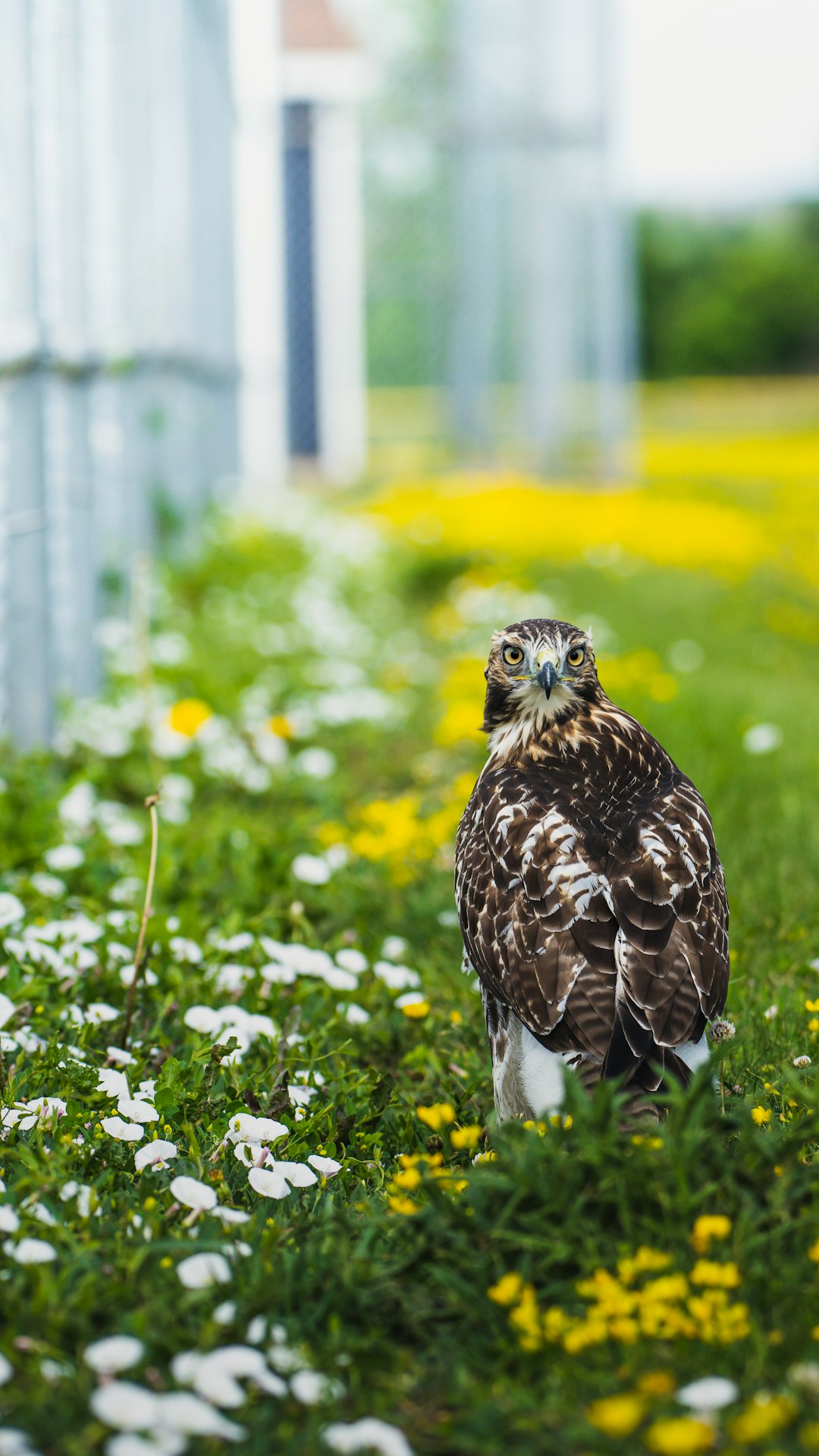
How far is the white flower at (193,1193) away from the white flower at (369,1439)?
483 mm

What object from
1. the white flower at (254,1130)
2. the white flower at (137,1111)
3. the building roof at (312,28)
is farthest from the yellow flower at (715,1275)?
the building roof at (312,28)

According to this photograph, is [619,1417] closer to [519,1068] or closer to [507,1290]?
[507,1290]

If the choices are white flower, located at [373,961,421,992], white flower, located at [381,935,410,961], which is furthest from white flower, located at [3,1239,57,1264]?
white flower, located at [381,935,410,961]

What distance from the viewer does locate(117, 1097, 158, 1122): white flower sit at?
2.21 meters

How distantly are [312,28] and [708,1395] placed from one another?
16464 mm

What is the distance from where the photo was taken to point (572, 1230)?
5.98ft

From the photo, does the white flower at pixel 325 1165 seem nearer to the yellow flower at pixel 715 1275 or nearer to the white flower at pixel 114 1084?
the white flower at pixel 114 1084

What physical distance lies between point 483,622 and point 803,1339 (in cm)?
556

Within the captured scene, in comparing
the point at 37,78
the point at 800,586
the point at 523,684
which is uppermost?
the point at 37,78

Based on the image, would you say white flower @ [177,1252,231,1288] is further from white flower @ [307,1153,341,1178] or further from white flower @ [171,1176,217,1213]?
white flower @ [307,1153,341,1178]

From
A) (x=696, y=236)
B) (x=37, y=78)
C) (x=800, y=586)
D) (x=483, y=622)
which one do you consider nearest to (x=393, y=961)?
(x=37, y=78)

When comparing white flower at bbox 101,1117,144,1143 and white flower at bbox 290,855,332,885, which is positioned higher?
white flower at bbox 101,1117,144,1143

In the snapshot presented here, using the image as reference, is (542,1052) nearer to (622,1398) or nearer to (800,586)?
(622,1398)

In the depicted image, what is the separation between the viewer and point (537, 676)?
2.34 meters
